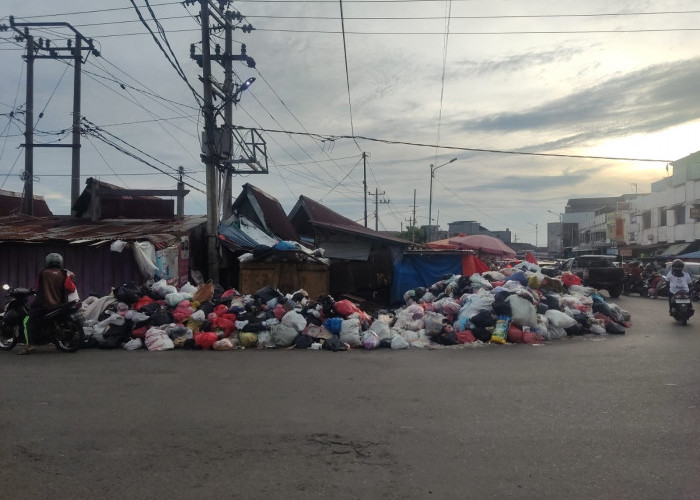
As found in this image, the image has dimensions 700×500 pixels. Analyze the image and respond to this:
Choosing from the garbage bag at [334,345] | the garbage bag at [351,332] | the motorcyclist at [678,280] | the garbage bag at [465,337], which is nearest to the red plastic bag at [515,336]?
the garbage bag at [465,337]

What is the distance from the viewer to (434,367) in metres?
8.59

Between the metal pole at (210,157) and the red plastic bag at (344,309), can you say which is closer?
the red plastic bag at (344,309)

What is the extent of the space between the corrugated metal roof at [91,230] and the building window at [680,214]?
36.2 m

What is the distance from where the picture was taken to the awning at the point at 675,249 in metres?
40.2

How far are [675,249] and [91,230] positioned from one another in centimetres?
4000

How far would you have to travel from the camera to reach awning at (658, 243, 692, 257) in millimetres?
40197

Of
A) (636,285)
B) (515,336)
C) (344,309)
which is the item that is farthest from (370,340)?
A: (636,285)

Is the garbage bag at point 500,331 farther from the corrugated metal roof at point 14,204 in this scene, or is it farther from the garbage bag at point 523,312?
the corrugated metal roof at point 14,204

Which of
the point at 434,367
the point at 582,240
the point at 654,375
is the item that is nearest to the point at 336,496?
the point at 434,367

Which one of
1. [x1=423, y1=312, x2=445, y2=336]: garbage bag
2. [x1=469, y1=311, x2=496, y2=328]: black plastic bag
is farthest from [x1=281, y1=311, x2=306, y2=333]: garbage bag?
[x1=469, y1=311, x2=496, y2=328]: black plastic bag

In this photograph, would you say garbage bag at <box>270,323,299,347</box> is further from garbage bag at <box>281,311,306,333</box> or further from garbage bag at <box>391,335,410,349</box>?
garbage bag at <box>391,335,410,349</box>

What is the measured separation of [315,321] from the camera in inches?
461

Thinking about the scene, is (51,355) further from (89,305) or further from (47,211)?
(47,211)

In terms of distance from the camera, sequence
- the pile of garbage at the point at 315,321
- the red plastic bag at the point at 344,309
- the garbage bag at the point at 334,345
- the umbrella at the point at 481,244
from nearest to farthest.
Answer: the garbage bag at the point at 334,345 < the pile of garbage at the point at 315,321 < the red plastic bag at the point at 344,309 < the umbrella at the point at 481,244
